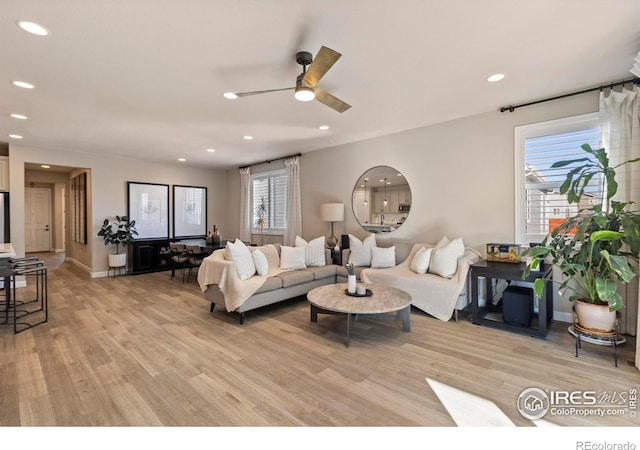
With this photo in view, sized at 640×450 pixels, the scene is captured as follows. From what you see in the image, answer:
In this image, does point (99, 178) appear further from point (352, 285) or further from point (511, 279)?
point (511, 279)

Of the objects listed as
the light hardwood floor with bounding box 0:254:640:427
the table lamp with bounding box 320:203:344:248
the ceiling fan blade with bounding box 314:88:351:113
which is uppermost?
the ceiling fan blade with bounding box 314:88:351:113

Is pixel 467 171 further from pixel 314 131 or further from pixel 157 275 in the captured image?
pixel 157 275

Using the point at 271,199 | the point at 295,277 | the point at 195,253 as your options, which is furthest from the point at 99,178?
the point at 295,277

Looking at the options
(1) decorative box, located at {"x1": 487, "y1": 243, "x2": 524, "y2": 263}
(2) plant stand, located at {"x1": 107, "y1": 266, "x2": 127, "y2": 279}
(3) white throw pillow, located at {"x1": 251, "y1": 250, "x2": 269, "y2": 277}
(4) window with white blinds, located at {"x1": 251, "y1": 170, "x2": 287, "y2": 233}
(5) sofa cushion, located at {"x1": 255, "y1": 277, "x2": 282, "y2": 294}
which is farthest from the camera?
(4) window with white blinds, located at {"x1": 251, "y1": 170, "x2": 287, "y2": 233}

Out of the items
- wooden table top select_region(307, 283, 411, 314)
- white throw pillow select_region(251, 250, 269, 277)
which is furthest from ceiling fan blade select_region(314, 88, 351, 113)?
white throw pillow select_region(251, 250, 269, 277)

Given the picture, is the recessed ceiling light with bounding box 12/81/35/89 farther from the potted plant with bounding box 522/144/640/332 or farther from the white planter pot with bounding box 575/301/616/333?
the white planter pot with bounding box 575/301/616/333

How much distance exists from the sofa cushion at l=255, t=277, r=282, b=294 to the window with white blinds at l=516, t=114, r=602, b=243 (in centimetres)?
312

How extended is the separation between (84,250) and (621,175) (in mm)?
9568

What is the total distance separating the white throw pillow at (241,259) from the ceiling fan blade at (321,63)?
7.19 feet

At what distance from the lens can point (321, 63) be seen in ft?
7.31

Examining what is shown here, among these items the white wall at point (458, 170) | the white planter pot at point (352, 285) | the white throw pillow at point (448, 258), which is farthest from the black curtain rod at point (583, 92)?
the white planter pot at point (352, 285)

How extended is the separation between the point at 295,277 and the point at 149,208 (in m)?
4.84

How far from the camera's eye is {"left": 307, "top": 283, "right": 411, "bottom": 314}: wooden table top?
2.85m
